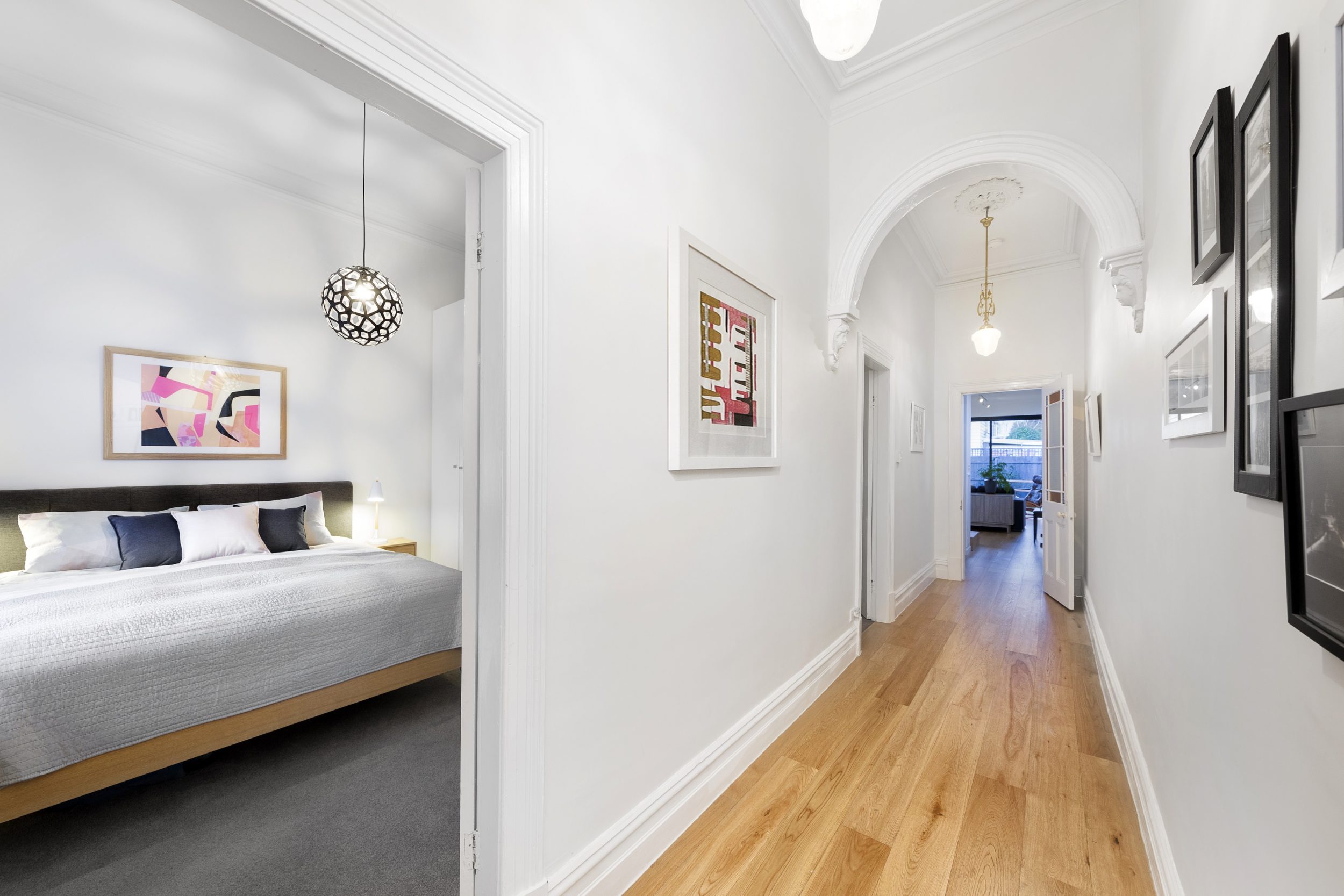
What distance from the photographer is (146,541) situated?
2957 millimetres

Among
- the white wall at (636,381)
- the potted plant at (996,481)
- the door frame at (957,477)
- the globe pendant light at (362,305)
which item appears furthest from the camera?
the potted plant at (996,481)

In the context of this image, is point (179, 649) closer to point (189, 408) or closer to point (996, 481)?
point (189, 408)

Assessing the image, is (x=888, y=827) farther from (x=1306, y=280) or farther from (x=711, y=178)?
(x=711, y=178)

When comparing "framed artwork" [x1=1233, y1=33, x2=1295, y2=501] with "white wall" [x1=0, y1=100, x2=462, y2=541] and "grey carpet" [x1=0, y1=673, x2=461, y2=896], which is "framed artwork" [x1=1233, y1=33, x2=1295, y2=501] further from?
"white wall" [x1=0, y1=100, x2=462, y2=541]

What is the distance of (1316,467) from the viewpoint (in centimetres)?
65

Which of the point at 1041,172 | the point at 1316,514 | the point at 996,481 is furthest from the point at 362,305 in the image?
the point at 996,481

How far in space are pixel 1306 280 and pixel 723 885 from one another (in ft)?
6.25

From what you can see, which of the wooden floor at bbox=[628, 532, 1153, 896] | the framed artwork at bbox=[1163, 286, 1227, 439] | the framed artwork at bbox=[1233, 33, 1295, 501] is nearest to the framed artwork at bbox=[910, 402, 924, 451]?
the wooden floor at bbox=[628, 532, 1153, 896]

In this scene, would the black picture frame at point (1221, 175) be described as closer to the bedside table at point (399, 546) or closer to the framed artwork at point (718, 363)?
the framed artwork at point (718, 363)

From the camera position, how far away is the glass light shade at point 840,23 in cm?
142

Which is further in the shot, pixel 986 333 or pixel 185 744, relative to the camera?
pixel 986 333

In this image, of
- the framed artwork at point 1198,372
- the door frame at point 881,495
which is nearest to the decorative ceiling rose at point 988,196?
the door frame at point 881,495

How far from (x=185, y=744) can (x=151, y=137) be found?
3.45 metres

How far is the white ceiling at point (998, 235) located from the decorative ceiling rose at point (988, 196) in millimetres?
41
